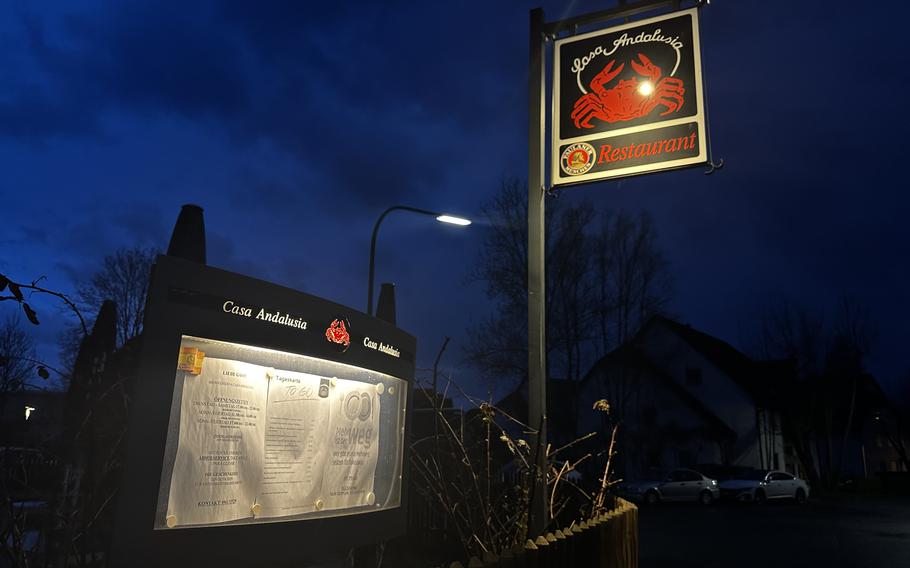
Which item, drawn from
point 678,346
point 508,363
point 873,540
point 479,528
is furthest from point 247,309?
point 678,346

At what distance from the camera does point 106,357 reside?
8.67 m

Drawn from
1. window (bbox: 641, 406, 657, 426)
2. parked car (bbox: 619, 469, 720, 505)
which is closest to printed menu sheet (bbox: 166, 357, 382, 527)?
parked car (bbox: 619, 469, 720, 505)

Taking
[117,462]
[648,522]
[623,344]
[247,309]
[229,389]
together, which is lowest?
[648,522]

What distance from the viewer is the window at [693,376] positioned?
44281 mm

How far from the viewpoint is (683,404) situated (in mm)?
40469

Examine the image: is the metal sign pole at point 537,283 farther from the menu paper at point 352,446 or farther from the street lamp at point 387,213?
the street lamp at point 387,213

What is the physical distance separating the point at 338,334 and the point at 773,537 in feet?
57.0

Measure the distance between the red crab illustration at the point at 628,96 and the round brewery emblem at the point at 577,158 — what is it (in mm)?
229

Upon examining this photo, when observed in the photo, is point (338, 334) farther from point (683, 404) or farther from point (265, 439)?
point (683, 404)

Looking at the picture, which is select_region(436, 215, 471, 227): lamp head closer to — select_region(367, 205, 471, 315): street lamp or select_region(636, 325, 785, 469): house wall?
select_region(367, 205, 471, 315): street lamp

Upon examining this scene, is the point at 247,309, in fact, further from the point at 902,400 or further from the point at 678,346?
the point at 902,400

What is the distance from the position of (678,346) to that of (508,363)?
19.1m

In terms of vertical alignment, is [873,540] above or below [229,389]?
below

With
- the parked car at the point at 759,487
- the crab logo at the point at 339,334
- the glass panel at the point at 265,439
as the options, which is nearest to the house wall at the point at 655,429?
the parked car at the point at 759,487
